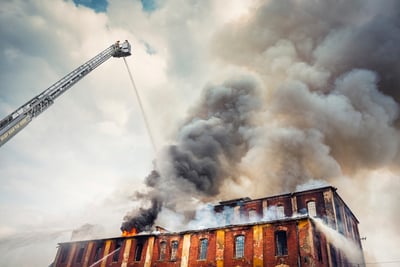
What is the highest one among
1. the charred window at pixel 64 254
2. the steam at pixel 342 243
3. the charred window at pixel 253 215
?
the charred window at pixel 253 215

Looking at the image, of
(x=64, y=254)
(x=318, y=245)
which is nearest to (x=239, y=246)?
(x=318, y=245)

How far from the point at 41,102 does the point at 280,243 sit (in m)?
16.9

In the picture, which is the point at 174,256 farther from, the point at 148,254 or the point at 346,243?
the point at 346,243

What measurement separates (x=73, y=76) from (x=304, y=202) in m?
22.7

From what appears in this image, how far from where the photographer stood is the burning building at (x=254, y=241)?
17.7 m

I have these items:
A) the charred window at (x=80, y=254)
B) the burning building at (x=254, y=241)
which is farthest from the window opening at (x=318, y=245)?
the charred window at (x=80, y=254)

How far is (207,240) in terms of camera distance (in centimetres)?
2134

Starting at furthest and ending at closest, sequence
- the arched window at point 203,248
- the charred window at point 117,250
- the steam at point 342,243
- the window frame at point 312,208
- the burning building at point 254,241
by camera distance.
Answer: the charred window at point 117,250
the window frame at point 312,208
the arched window at point 203,248
the steam at point 342,243
the burning building at point 254,241

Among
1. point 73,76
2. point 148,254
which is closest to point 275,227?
point 148,254

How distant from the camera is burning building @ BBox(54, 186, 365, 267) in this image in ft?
58.1

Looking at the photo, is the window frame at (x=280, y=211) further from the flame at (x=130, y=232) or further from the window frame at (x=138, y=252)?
the flame at (x=130, y=232)

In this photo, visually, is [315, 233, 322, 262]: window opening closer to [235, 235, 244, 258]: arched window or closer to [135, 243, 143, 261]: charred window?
[235, 235, 244, 258]: arched window

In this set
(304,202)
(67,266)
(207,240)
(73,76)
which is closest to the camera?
(73,76)

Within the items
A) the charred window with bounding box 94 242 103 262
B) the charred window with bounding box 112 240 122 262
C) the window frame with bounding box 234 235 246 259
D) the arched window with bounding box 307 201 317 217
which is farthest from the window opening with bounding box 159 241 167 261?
the arched window with bounding box 307 201 317 217
